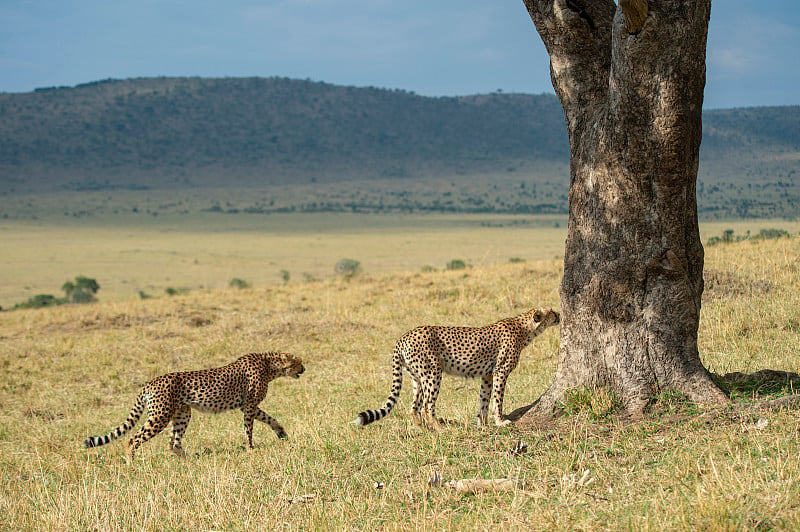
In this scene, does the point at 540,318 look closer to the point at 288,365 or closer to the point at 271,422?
the point at 288,365

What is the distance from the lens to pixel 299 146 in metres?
100

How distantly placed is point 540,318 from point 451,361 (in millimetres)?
952

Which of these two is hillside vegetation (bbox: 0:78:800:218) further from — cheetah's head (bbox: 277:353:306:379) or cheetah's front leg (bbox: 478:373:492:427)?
cheetah's front leg (bbox: 478:373:492:427)

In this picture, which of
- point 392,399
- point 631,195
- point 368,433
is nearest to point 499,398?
point 392,399

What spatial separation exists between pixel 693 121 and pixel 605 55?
86 centimetres

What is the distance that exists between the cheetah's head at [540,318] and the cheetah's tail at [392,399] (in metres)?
1.18

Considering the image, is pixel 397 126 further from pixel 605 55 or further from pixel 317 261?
pixel 605 55

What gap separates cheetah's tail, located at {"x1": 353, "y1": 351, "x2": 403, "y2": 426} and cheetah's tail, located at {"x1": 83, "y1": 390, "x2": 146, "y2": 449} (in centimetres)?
196

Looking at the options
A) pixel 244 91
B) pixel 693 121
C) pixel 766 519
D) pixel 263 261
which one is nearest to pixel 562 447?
pixel 766 519

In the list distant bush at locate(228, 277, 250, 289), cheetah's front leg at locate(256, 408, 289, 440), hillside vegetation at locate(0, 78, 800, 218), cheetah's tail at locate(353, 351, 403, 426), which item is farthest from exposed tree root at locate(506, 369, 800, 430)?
hillside vegetation at locate(0, 78, 800, 218)

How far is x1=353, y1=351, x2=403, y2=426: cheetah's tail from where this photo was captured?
6387 mm

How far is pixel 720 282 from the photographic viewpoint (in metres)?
12.4

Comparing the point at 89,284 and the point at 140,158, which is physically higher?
the point at 140,158

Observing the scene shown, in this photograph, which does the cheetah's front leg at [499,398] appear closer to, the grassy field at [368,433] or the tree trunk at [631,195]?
the tree trunk at [631,195]
